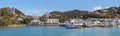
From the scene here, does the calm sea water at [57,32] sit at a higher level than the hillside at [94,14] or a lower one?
lower

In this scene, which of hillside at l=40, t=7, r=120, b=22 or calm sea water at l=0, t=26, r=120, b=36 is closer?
calm sea water at l=0, t=26, r=120, b=36

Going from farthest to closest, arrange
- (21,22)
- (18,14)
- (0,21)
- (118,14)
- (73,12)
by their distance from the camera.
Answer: (73,12)
(118,14)
(18,14)
(21,22)
(0,21)

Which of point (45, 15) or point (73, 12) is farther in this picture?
point (73, 12)

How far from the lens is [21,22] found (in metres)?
62.5

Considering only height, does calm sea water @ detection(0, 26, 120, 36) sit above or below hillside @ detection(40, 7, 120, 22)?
below

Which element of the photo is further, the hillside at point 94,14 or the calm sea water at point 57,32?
the hillside at point 94,14

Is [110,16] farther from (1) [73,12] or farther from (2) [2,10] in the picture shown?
(2) [2,10]

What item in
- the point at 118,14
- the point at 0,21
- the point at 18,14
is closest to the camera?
the point at 0,21

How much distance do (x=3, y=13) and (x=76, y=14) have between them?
24.5 m

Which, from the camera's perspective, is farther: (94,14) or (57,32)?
(94,14)

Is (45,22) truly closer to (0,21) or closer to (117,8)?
(0,21)

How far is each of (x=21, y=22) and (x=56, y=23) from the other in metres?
6.68

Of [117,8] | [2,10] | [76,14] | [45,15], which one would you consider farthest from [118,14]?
[2,10]

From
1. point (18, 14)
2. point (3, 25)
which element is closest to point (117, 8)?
point (18, 14)
